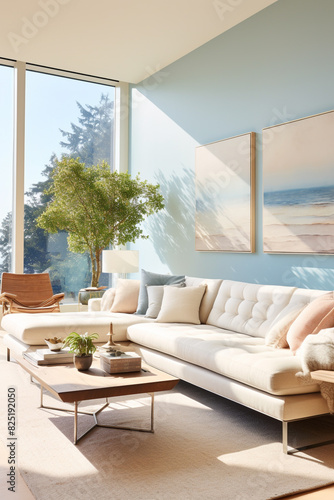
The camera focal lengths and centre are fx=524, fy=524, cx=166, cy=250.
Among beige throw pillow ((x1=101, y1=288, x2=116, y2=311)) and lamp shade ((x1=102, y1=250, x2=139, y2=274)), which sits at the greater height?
lamp shade ((x1=102, y1=250, x2=139, y2=274))

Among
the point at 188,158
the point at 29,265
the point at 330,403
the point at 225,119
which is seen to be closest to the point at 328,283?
the point at 330,403

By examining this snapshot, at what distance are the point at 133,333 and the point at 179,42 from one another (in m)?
3.62

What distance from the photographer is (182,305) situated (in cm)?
501

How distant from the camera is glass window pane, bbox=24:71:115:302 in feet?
24.5

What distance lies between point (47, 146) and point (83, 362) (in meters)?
4.98

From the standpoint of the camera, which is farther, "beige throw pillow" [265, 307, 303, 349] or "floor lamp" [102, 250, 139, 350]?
"floor lamp" [102, 250, 139, 350]

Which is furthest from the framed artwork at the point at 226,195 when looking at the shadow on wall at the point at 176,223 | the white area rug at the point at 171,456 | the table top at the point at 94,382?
the table top at the point at 94,382

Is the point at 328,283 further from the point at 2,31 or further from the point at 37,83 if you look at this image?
the point at 37,83

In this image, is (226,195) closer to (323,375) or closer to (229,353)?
(229,353)

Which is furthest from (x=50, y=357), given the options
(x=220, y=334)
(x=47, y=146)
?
(x=47, y=146)

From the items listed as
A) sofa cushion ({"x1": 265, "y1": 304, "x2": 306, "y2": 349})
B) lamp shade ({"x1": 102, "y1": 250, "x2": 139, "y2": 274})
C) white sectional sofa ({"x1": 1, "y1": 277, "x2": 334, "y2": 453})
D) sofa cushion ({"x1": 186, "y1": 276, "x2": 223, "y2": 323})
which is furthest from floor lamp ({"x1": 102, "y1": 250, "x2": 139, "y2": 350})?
sofa cushion ({"x1": 265, "y1": 304, "x2": 306, "y2": 349})

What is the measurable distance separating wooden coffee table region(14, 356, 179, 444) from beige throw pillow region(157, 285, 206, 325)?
1.56 meters

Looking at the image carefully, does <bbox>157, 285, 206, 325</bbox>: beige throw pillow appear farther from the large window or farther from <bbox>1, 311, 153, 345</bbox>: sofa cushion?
the large window

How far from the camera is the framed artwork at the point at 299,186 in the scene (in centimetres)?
449
